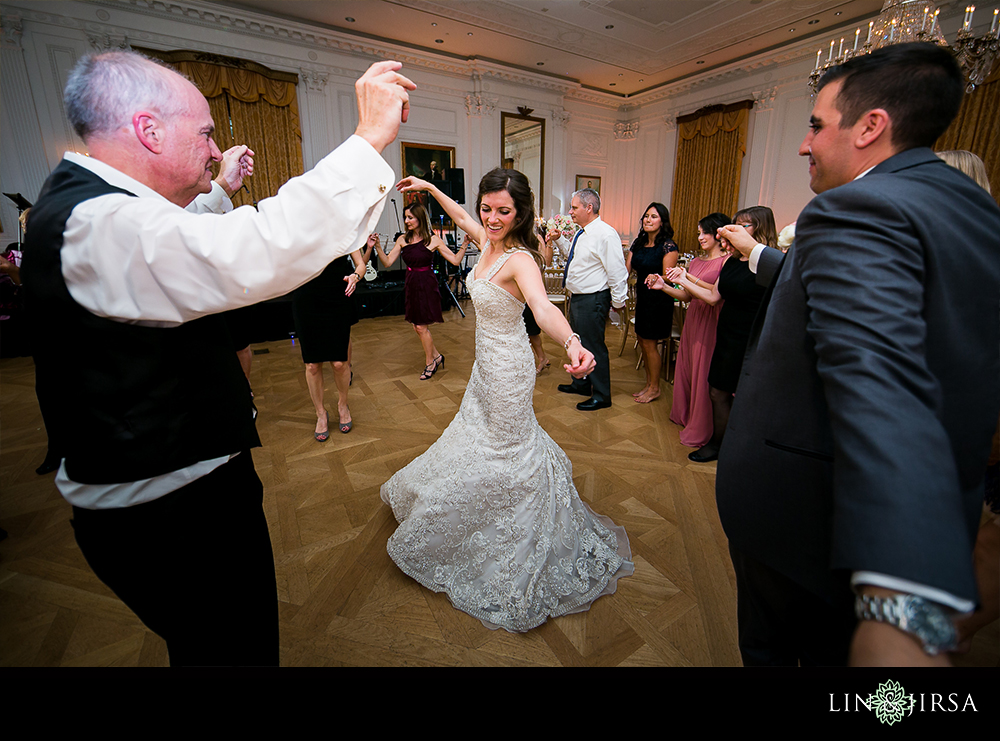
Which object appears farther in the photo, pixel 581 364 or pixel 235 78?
pixel 235 78

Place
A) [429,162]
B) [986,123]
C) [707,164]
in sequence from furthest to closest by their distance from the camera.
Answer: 1. [707,164]
2. [429,162]
3. [986,123]

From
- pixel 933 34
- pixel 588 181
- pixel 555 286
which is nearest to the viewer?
pixel 933 34

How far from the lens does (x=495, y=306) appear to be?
6.75 ft

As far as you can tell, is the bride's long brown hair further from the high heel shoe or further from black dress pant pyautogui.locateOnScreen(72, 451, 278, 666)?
the high heel shoe

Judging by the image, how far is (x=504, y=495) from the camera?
193 cm

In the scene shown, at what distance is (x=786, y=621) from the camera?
39.5 inches

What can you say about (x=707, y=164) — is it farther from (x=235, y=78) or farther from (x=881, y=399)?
(x=881, y=399)

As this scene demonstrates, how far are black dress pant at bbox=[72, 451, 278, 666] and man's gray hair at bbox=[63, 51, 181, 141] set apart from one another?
0.74m

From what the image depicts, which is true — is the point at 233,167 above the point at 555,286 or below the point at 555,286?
above

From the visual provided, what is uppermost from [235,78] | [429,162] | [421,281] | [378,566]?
[235,78]

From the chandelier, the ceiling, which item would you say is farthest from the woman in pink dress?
the ceiling

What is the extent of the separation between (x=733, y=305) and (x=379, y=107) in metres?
2.58

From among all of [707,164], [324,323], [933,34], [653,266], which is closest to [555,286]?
[653,266]

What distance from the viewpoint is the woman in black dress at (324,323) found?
3.13m
